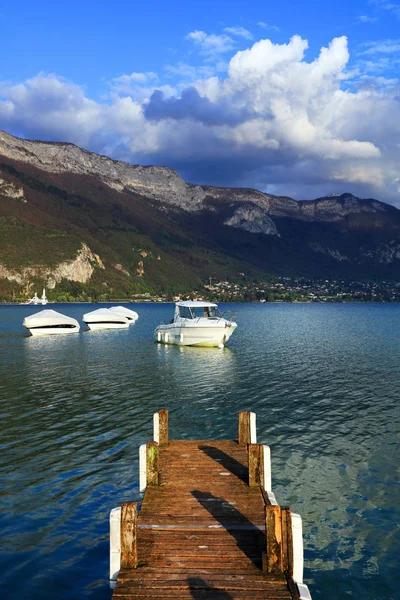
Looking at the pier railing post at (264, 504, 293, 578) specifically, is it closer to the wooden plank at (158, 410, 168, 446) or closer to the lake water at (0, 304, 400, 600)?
the lake water at (0, 304, 400, 600)

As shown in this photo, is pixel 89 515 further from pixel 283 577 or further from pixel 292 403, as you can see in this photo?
pixel 292 403

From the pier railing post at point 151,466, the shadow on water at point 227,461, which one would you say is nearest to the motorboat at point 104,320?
the shadow on water at point 227,461

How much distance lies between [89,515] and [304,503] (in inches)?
280

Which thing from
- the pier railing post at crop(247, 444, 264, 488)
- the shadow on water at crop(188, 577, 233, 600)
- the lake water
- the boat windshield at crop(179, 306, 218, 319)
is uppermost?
the boat windshield at crop(179, 306, 218, 319)

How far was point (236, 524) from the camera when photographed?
11992mm

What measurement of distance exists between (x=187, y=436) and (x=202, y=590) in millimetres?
15238

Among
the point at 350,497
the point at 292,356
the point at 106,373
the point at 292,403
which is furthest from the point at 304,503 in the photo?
the point at 292,356

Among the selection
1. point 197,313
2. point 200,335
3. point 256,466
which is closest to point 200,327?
point 200,335

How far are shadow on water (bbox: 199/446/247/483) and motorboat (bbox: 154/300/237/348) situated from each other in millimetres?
42223

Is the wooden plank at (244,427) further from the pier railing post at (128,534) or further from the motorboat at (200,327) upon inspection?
the motorboat at (200,327)

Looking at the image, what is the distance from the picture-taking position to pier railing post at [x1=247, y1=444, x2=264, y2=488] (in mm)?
14609

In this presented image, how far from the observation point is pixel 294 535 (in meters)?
9.82

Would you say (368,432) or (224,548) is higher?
(224,548)

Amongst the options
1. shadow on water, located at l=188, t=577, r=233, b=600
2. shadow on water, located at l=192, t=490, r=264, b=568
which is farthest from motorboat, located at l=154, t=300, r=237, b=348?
shadow on water, located at l=188, t=577, r=233, b=600
